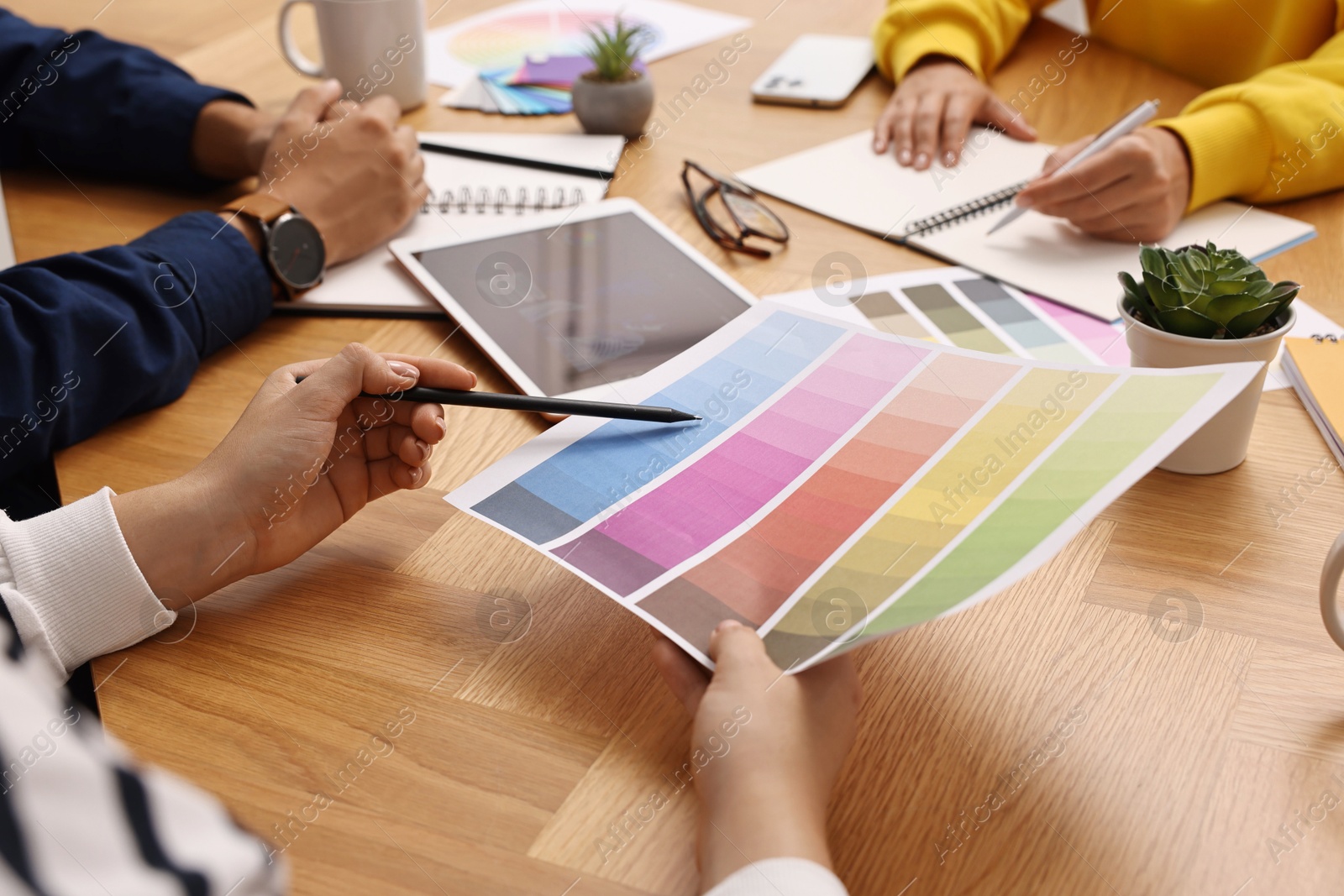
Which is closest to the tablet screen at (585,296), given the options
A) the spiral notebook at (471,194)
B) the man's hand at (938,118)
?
→ the spiral notebook at (471,194)

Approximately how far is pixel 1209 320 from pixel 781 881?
484mm

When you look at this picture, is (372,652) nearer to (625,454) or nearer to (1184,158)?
(625,454)

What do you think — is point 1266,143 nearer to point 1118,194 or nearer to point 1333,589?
point 1118,194

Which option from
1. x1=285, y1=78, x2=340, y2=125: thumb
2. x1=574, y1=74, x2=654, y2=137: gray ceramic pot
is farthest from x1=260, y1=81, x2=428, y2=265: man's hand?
x1=574, y1=74, x2=654, y2=137: gray ceramic pot

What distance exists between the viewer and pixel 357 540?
709mm

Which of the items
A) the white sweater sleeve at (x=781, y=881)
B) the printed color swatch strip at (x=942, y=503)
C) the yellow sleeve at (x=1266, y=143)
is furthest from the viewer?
the yellow sleeve at (x=1266, y=143)

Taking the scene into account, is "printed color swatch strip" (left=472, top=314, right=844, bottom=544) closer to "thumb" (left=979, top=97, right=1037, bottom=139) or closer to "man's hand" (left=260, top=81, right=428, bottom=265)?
"man's hand" (left=260, top=81, right=428, bottom=265)

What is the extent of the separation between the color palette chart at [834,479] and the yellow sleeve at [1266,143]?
0.54 meters

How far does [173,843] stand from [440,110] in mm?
1192

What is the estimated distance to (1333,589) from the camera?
561mm

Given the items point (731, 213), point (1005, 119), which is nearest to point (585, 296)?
point (731, 213)

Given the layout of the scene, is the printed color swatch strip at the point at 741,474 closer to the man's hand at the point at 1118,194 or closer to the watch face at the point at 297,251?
the man's hand at the point at 1118,194

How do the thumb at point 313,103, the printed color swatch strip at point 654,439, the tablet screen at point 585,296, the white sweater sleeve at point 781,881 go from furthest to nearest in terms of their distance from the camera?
the thumb at point 313,103 < the tablet screen at point 585,296 < the printed color swatch strip at point 654,439 < the white sweater sleeve at point 781,881

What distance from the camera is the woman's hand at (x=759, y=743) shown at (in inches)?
19.1
